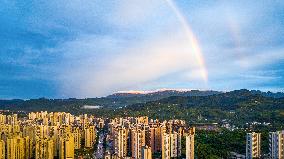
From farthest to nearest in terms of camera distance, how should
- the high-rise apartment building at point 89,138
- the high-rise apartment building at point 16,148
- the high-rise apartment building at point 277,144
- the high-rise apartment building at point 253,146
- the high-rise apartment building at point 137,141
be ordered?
the high-rise apartment building at point 89,138
the high-rise apartment building at point 137,141
the high-rise apartment building at point 16,148
the high-rise apartment building at point 253,146
the high-rise apartment building at point 277,144

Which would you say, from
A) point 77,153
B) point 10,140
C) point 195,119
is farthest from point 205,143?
point 195,119

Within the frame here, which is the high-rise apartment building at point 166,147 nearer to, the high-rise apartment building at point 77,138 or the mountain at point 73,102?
the high-rise apartment building at point 77,138

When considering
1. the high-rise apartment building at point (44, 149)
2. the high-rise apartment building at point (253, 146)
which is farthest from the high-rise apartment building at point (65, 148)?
the high-rise apartment building at point (253, 146)

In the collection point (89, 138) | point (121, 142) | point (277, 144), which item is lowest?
point (89, 138)

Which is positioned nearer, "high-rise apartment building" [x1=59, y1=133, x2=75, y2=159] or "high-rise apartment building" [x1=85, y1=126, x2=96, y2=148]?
"high-rise apartment building" [x1=59, y1=133, x2=75, y2=159]

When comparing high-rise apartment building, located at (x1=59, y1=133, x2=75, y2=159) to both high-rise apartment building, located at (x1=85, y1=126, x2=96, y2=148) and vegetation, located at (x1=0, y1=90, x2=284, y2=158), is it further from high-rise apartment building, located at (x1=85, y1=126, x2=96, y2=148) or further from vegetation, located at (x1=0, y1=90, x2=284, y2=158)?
vegetation, located at (x1=0, y1=90, x2=284, y2=158)

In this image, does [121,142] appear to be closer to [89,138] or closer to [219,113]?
[89,138]

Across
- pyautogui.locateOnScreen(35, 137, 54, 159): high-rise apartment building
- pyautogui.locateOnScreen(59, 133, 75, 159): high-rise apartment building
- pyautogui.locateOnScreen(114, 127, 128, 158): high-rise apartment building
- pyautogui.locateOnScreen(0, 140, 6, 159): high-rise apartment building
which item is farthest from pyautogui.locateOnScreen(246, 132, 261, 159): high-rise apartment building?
pyautogui.locateOnScreen(0, 140, 6, 159): high-rise apartment building

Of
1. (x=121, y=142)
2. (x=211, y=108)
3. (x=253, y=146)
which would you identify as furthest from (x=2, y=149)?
(x=211, y=108)
